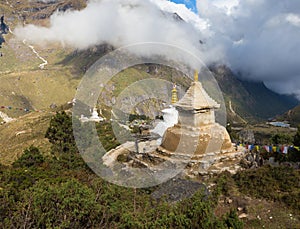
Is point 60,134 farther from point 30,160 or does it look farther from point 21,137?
point 21,137

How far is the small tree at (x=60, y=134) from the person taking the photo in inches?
1244

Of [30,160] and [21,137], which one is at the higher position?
[30,160]

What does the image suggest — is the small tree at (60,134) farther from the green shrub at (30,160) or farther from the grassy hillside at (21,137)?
the grassy hillside at (21,137)

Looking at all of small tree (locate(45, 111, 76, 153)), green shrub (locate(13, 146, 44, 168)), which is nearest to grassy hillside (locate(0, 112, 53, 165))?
small tree (locate(45, 111, 76, 153))

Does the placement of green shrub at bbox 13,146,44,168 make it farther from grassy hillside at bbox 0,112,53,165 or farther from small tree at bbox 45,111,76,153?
grassy hillside at bbox 0,112,53,165

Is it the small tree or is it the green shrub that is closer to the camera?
the green shrub

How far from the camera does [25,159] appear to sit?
87.3 ft

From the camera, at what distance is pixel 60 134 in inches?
1240

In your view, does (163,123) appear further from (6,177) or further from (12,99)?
(12,99)

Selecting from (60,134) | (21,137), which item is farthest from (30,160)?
(21,137)

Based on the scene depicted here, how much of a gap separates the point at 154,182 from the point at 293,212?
26.4 feet

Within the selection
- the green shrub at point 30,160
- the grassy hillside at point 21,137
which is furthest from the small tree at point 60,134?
the grassy hillside at point 21,137

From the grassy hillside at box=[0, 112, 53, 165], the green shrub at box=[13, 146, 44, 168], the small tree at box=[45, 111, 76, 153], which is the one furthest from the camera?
the grassy hillside at box=[0, 112, 53, 165]

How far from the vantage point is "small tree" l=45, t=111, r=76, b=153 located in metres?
31.6
